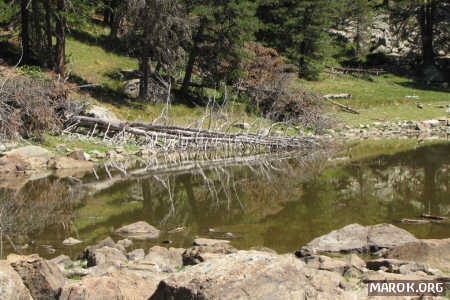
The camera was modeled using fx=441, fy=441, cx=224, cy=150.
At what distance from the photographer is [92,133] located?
17672 mm

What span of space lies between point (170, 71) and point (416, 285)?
2179 centimetres

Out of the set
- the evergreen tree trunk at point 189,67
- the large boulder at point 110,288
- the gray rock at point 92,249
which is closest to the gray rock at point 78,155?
the gray rock at point 92,249

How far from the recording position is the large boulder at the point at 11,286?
4219 millimetres

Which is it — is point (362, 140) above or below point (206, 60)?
below

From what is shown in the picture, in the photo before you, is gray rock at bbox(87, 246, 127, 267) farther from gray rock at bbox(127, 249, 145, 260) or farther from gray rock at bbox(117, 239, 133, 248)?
gray rock at bbox(117, 239, 133, 248)

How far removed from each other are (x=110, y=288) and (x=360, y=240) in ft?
14.7

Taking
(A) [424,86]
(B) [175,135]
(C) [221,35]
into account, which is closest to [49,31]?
(B) [175,135]

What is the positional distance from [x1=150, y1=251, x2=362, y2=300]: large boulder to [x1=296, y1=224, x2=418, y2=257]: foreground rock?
2.52 metres

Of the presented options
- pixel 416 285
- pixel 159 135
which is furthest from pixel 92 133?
pixel 416 285

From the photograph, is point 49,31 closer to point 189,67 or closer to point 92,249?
point 189,67

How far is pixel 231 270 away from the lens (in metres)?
4.23

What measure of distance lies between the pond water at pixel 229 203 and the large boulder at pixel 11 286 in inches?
117

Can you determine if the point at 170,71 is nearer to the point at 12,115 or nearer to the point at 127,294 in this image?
the point at 12,115

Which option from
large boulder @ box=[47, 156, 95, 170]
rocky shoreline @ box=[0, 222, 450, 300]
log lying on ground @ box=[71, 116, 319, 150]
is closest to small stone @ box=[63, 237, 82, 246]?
rocky shoreline @ box=[0, 222, 450, 300]
